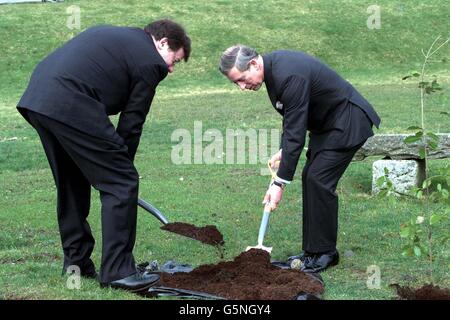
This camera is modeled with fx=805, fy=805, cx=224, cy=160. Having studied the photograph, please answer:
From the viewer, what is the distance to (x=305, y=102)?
6.08 m

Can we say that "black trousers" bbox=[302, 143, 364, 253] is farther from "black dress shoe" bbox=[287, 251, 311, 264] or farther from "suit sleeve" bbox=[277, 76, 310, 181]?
"suit sleeve" bbox=[277, 76, 310, 181]

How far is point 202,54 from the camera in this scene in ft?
85.1

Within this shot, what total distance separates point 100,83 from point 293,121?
1.57m

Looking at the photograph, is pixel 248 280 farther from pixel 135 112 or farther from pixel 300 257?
pixel 135 112

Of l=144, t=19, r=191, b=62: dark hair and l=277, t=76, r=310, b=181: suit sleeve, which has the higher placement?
l=144, t=19, r=191, b=62: dark hair

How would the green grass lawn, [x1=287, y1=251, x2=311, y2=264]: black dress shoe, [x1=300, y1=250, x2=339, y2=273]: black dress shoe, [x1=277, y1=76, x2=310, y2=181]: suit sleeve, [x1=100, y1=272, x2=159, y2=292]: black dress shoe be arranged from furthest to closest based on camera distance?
the green grass lawn < [x1=287, y1=251, x2=311, y2=264]: black dress shoe < [x1=300, y1=250, x2=339, y2=273]: black dress shoe < [x1=277, y1=76, x2=310, y2=181]: suit sleeve < [x1=100, y1=272, x2=159, y2=292]: black dress shoe

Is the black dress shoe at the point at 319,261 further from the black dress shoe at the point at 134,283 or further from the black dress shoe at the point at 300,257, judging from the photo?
the black dress shoe at the point at 134,283

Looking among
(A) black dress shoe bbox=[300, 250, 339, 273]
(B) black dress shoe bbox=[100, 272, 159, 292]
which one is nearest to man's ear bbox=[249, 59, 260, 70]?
(A) black dress shoe bbox=[300, 250, 339, 273]

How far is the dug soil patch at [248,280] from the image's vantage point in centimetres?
527

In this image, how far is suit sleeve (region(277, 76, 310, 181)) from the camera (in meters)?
6.05

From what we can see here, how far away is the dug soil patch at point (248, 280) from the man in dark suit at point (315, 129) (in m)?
0.51

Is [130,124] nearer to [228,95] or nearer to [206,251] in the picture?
[206,251]

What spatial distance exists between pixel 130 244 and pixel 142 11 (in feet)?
84.3
